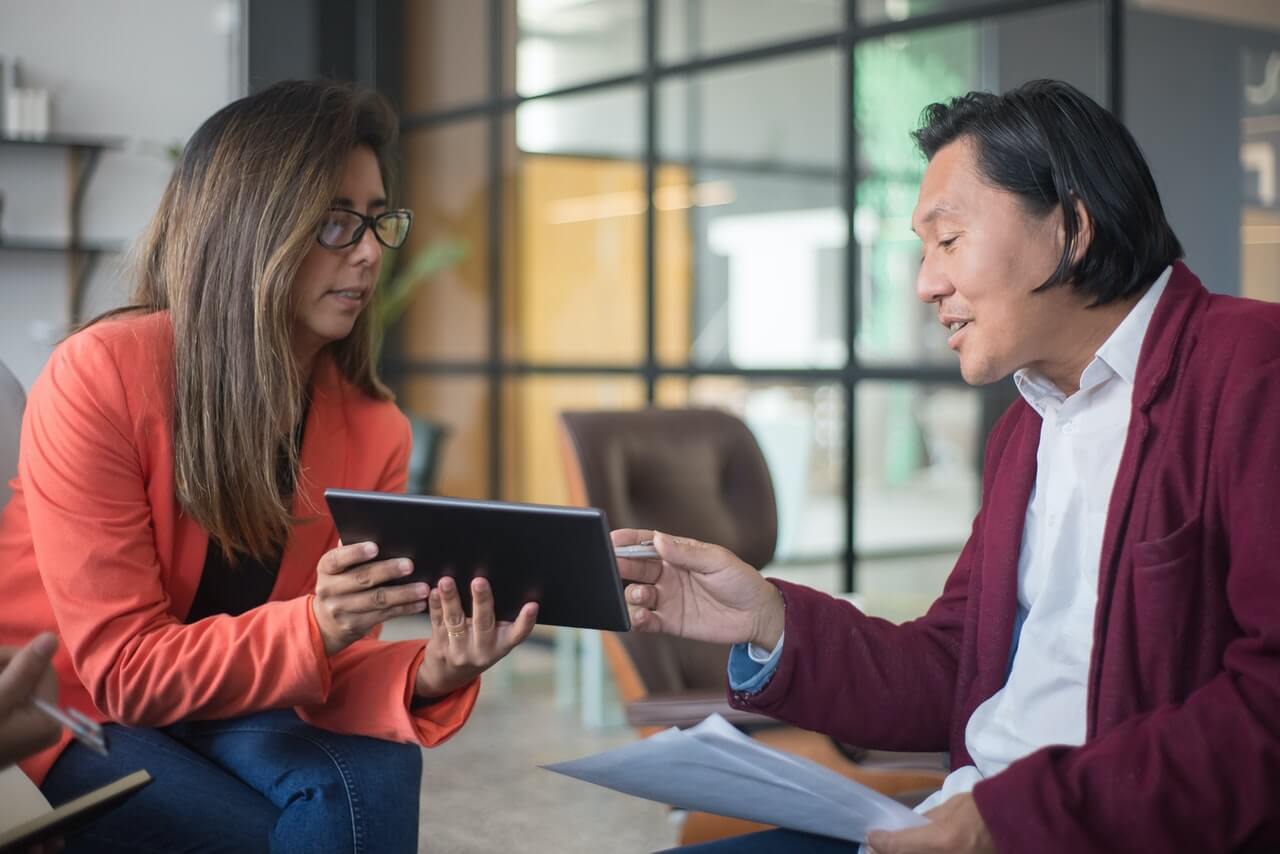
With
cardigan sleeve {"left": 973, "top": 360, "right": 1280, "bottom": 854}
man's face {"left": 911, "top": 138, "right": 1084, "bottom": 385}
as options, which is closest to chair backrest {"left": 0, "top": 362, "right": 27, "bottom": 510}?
man's face {"left": 911, "top": 138, "right": 1084, "bottom": 385}

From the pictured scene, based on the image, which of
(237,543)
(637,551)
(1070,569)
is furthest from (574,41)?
→ (1070,569)

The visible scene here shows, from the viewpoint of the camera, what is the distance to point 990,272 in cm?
134

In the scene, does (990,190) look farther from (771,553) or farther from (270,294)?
(771,553)

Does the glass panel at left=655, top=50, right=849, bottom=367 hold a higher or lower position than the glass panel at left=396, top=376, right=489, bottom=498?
higher

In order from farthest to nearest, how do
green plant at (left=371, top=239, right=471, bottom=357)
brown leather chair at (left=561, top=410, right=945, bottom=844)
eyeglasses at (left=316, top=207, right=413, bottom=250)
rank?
green plant at (left=371, top=239, right=471, bottom=357)
brown leather chair at (left=561, top=410, right=945, bottom=844)
eyeglasses at (left=316, top=207, right=413, bottom=250)

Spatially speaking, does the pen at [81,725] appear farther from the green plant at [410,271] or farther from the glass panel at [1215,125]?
the green plant at [410,271]

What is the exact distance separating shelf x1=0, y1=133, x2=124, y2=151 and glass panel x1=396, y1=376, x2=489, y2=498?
161 centimetres

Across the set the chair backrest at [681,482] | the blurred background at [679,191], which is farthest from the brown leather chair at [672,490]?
the blurred background at [679,191]

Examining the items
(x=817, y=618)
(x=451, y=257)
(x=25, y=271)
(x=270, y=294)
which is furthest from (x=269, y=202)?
(x=25, y=271)

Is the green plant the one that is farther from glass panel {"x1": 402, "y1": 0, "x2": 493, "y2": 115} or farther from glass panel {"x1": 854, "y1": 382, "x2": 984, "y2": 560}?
glass panel {"x1": 854, "y1": 382, "x2": 984, "y2": 560}

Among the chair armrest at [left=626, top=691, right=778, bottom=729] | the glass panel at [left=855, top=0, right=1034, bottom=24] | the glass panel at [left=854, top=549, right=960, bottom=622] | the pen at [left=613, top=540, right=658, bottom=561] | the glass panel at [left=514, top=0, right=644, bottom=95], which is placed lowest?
the glass panel at [left=854, top=549, right=960, bottom=622]

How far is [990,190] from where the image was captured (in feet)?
4.40

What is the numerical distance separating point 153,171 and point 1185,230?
14.9ft

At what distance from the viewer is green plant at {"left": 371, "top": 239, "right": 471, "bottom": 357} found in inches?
205
